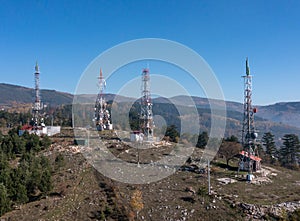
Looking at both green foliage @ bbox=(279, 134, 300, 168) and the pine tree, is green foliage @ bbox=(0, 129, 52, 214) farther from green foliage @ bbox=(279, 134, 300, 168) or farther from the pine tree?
green foliage @ bbox=(279, 134, 300, 168)

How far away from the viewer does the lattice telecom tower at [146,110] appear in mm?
45656

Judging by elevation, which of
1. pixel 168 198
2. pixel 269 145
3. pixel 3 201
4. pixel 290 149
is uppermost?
pixel 269 145

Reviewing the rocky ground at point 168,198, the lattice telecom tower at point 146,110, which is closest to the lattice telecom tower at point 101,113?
the lattice telecom tower at point 146,110

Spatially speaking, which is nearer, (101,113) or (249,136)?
(249,136)

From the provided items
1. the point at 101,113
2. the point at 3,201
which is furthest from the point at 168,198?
the point at 101,113

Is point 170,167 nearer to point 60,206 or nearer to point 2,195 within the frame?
point 60,206

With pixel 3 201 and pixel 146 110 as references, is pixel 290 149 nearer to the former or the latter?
pixel 146 110

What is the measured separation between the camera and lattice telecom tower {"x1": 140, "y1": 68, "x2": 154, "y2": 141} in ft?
150

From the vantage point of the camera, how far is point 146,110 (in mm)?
47625

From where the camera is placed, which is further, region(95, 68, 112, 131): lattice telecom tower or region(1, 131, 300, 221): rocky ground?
region(95, 68, 112, 131): lattice telecom tower

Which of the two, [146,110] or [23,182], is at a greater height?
[146,110]

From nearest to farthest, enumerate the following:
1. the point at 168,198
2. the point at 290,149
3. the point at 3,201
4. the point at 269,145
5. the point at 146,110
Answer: the point at 3,201 → the point at 168,198 → the point at 146,110 → the point at 290,149 → the point at 269,145

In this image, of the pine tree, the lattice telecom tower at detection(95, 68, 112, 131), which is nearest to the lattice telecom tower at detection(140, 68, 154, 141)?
the lattice telecom tower at detection(95, 68, 112, 131)

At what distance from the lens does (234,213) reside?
78.6 feet
